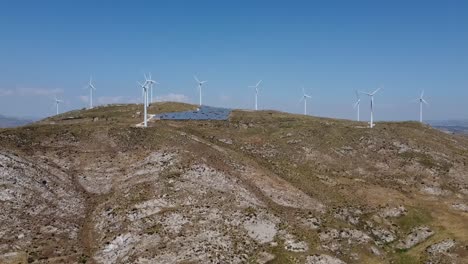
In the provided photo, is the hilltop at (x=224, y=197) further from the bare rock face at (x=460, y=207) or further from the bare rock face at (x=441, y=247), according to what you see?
the bare rock face at (x=441, y=247)

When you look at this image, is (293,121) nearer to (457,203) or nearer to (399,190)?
(399,190)

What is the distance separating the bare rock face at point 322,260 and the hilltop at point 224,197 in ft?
1.06

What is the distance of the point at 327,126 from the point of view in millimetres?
167375

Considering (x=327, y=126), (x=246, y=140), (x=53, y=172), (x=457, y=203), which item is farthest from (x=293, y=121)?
(x=53, y=172)

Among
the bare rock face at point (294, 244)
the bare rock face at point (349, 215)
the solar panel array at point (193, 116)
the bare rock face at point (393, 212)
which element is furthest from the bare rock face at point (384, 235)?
the solar panel array at point (193, 116)

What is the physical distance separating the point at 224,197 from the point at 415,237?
42802 millimetres

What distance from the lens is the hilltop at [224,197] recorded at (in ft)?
281

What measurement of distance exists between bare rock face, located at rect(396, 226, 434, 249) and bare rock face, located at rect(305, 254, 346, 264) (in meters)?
18.7

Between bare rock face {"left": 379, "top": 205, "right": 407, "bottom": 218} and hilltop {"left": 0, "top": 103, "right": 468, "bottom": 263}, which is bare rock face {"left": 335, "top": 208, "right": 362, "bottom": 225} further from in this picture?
bare rock face {"left": 379, "top": 205, "right": 407, "bottom": 218}

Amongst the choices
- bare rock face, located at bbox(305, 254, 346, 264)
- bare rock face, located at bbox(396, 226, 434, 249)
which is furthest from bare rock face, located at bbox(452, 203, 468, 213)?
bare rock face, located at bbox(305, 254, 346, 264)

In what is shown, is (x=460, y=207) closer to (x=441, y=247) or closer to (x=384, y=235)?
(x=441, y=247)

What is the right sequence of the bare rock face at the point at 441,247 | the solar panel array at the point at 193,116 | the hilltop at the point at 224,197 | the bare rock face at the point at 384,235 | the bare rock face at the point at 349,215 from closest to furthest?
the hilltop at the point at 224,197, the bare rock face at the point at 441,247, the bare rock face at the point at 384,235, the bare rock face at the point at 349,215, the solar panel array at the point at 193,116

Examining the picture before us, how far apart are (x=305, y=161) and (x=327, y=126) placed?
35.2m

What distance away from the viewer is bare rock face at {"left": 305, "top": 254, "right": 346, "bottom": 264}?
83500 millimetres
